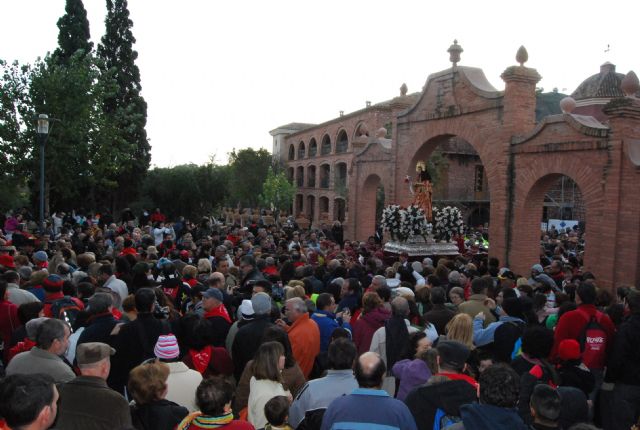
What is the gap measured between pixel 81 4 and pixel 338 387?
1143 inches

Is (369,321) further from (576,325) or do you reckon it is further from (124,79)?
(124,79)

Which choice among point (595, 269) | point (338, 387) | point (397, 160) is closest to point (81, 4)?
point (397, 160)

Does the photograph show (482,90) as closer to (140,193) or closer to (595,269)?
(595,269)

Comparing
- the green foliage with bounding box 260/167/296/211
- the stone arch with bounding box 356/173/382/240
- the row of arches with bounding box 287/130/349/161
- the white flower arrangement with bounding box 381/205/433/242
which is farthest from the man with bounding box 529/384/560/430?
the green foliage with bounding box 260/167/296/211

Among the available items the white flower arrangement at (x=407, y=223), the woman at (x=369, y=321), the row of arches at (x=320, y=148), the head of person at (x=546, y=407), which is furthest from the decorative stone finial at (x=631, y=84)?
the row of arches at (x=320, y=148)

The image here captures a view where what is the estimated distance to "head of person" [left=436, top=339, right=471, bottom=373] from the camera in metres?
4.00

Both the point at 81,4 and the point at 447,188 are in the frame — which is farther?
the point at 447,188

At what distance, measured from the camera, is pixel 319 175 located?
47719 mm

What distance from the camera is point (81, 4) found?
27484 millimetres

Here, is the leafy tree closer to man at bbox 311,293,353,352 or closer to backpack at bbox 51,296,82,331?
backpack at bbox 51,296,82,331

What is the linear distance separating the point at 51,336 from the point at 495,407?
11.2ft

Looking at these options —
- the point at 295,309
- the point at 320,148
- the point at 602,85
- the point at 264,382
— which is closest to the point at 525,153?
the point at 295,309

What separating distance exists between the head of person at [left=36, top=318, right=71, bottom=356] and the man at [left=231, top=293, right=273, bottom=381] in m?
1.62

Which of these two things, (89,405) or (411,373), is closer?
(89,405)
